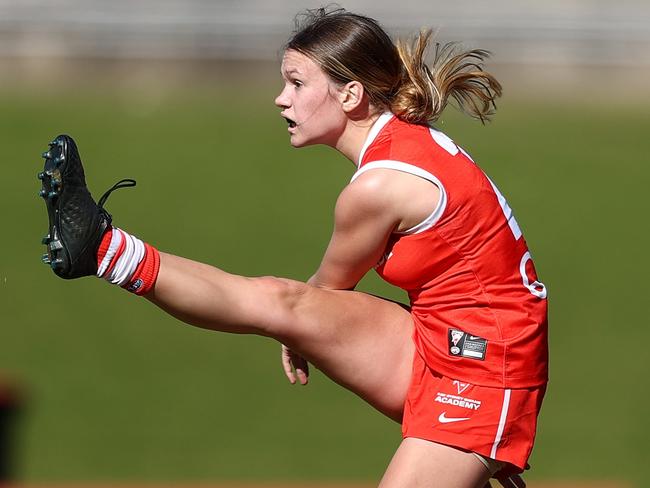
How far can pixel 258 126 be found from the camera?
12820mm

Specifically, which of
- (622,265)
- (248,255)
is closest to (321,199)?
(248,255)

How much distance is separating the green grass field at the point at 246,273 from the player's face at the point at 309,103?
5778mm

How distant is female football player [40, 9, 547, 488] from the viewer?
3293 mm

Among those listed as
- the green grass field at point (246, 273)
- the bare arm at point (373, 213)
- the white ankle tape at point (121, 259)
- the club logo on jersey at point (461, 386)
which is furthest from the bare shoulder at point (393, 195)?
the green grass field at point (246, 273)

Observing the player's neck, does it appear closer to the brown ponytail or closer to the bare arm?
the brown ponytail

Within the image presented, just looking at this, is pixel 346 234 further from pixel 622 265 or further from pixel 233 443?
pixel 622 265

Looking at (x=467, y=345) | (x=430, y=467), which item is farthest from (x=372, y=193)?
(x=430, y=467)

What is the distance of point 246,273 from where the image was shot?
11133 mm

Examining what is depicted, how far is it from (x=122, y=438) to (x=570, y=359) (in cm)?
375

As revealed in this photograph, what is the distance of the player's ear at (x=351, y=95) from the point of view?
344cm

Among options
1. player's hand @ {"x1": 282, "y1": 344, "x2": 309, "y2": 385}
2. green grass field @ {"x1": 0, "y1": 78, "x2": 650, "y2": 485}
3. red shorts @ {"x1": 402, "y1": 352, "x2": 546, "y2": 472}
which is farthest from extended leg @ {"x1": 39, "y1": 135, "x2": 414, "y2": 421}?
green grass field @ {"x1": 0, "y1": 78, "x2": 650, "y2": 485}

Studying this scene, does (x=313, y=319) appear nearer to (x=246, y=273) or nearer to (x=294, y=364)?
(x=294, y=364)

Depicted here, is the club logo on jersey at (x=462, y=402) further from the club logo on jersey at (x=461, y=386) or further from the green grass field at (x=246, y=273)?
the green grass field at (x=246, y=273)

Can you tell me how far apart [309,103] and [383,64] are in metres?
0.23
